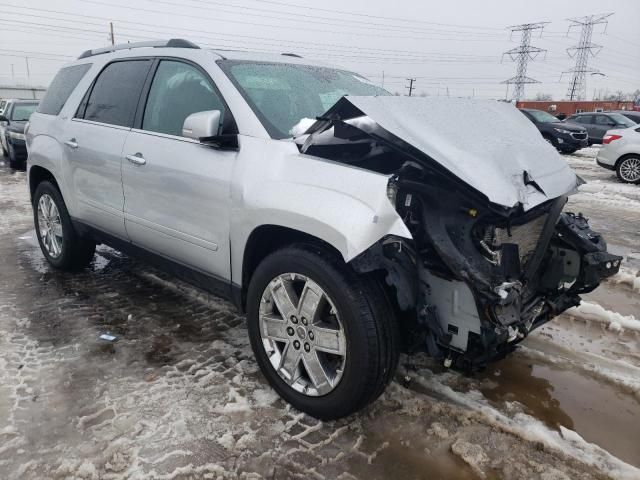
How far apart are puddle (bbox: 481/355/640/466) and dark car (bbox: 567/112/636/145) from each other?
18930 mm

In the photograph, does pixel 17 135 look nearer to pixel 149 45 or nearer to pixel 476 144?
pixel 149 45

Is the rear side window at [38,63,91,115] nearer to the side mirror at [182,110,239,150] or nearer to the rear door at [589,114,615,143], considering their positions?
the side mirror at [182,110,239,150]

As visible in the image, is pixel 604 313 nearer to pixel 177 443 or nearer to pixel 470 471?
pixel 470 471

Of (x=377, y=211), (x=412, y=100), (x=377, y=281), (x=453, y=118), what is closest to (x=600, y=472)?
(x=377, y=281)

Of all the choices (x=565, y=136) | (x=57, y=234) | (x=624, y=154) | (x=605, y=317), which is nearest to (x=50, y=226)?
(x=57, y=234)

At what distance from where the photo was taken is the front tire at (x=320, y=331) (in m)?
2.32

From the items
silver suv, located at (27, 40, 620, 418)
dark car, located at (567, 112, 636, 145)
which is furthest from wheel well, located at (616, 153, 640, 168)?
silver suv, located at (27, 40, 620, 418)

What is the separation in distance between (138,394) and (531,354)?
2505 millimetres

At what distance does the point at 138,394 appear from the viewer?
9.37 ft

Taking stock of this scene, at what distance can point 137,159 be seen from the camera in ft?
11.1

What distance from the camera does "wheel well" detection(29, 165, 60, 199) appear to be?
477 centimetres

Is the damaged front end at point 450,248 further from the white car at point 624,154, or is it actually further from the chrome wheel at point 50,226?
the white car at point 624,154

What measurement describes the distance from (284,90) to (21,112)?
1252cm

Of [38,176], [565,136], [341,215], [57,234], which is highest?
[341,215]
